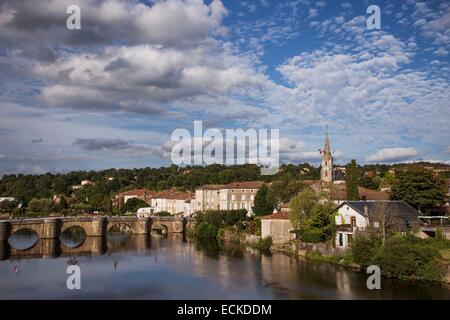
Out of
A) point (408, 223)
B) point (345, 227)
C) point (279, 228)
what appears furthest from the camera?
point (279, 228)

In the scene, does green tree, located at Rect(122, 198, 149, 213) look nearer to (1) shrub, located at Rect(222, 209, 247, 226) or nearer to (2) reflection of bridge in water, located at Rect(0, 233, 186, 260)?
(2) reflection of bridge in water, located at Rect(0, 233, 186, 260)

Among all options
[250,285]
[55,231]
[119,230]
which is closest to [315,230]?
[250,285]

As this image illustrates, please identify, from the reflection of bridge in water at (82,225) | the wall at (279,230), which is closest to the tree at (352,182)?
the wall at (279,230)

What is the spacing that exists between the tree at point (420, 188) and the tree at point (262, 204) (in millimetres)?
18669

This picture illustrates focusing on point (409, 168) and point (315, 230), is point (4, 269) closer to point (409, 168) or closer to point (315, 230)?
point (315, 230)

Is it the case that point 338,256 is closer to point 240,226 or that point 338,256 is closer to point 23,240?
point 240,226

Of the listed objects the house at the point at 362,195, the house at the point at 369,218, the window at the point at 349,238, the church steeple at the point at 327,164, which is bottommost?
the window at the point at 349,238

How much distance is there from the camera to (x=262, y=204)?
212ft

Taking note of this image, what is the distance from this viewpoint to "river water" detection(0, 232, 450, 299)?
30531mm

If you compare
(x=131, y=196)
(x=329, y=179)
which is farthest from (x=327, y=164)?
(x=131, y=196)

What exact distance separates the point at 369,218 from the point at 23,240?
160 feet

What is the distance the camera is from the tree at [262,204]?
64.1 m

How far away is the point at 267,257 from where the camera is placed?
152ft

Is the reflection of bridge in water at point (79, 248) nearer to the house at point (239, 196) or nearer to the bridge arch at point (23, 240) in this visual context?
the bridge arch at point (23, 240)
